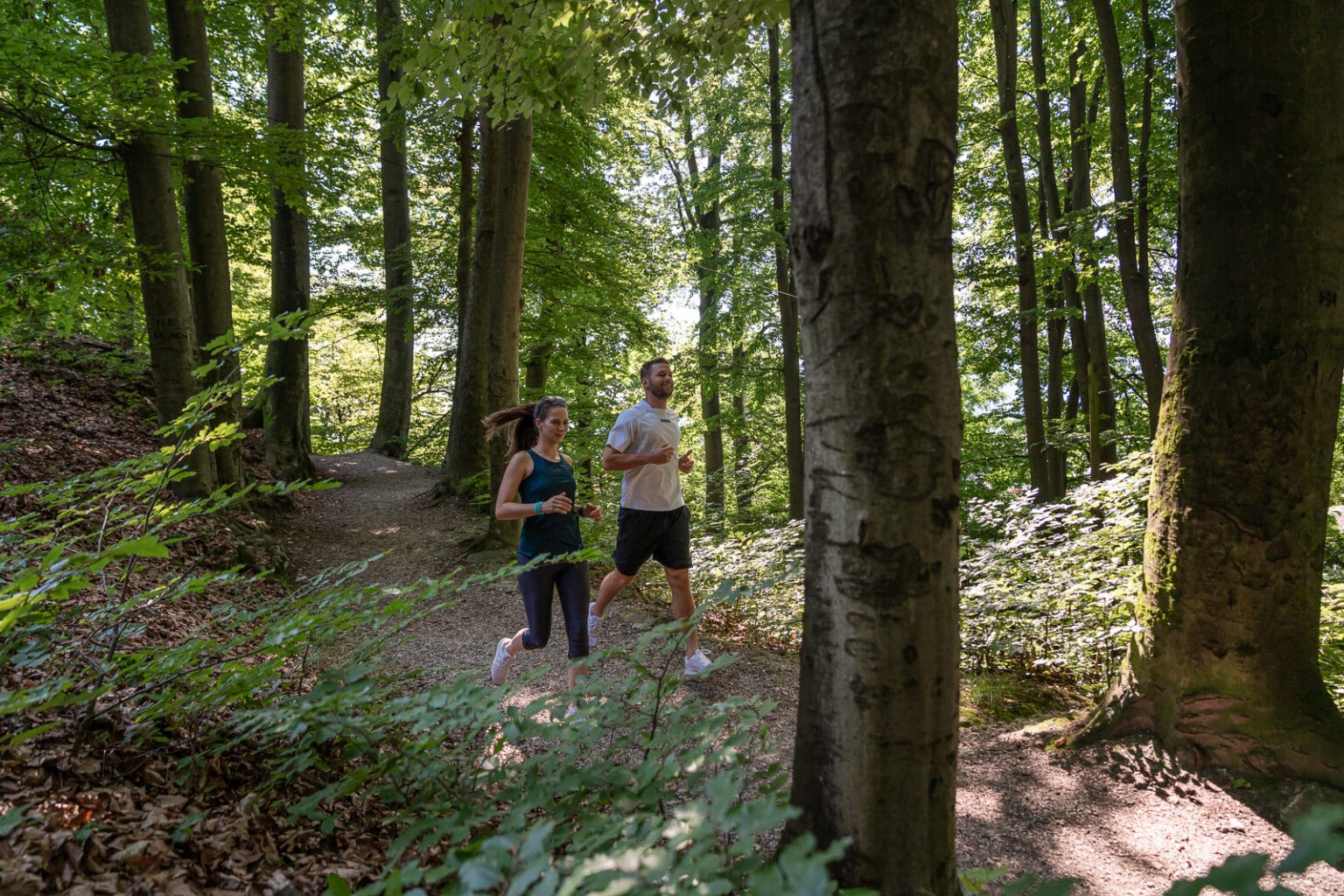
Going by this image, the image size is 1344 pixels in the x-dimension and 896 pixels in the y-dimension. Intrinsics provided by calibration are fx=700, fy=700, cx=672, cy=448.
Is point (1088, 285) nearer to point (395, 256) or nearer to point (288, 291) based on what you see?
point (395, 256)

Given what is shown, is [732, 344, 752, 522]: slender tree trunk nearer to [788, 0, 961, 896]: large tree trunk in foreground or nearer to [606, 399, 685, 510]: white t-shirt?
[606, 399, 685, 510]: white t-shirt

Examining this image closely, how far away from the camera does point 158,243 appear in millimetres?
6102

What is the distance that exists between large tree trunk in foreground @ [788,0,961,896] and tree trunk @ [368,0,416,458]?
958 cm

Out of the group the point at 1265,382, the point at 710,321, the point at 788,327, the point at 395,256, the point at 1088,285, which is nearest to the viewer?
the point at 1265,382

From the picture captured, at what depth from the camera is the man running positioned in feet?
15.5

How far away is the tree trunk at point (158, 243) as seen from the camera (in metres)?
6.01

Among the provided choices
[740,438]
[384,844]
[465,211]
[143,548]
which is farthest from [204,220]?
[740,438]

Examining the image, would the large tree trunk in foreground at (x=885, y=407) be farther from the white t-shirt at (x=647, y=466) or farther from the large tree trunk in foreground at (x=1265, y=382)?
the white t-shirt at (x=647, y=466)

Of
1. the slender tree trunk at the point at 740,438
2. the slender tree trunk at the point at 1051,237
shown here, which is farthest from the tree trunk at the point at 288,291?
the slender tree trunk at the point at 1051,237

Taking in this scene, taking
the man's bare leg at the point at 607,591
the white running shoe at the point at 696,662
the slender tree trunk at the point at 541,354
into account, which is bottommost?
the white running shoe at the point at 696,662

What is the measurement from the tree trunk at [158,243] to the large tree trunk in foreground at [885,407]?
6.17 metres

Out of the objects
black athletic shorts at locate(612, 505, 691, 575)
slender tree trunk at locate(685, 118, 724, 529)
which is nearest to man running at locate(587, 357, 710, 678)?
black athletic shorts at locate(612, 505, 691, 575)

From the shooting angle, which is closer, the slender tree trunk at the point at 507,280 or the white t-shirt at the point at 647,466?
the white t-shirt at the point at 647,466

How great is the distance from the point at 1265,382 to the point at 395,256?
1245 cm
